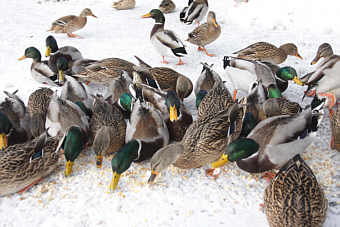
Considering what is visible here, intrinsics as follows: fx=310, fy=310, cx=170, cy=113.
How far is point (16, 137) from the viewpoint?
10.8 ft

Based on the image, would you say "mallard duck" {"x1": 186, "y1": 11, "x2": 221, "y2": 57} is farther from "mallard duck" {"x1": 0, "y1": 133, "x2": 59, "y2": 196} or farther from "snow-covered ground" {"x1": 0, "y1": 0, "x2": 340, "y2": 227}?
"mallard duck" {"x1": 0, "y1": 133, "x2": 59, "y2": 196}

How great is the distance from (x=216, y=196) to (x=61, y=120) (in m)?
1.75

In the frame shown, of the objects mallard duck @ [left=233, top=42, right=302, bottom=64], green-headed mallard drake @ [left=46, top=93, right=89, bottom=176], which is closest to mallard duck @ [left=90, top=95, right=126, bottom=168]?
green-headed mallard drake @ [left=46, top=93, right=89, bottom=176]

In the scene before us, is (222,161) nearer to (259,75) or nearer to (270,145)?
(270,145)

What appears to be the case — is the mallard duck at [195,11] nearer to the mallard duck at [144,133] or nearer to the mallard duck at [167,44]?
the mallard duck at [167,44]

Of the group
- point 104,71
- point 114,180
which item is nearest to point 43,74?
point 104,71

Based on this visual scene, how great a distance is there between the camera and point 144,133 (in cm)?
306

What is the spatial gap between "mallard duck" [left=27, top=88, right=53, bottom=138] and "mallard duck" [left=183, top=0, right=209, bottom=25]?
3.71m

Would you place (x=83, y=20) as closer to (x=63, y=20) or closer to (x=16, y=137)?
(x=63, y=20)

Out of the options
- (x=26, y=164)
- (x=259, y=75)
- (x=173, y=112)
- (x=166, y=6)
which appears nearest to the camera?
(x=26, y=164)

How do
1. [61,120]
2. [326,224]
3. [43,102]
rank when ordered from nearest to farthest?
[326,224], [61,120], [43,102]

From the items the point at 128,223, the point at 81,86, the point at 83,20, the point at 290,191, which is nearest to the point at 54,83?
the point at 81,86

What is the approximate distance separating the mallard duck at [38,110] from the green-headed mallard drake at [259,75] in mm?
2368

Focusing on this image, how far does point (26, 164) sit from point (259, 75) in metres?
2.83
